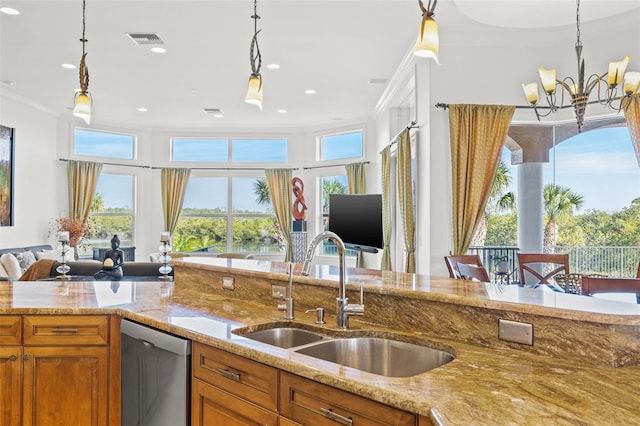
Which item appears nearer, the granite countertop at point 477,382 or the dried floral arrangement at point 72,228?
the granite countertop at point 477,382

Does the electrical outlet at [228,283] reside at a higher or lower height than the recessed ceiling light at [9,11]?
lower

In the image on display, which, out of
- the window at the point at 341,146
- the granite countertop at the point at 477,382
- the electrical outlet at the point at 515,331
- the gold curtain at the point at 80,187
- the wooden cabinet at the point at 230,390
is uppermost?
the window at the point at 341,146

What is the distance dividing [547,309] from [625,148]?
400 cm

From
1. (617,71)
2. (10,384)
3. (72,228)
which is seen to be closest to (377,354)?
(10,384)

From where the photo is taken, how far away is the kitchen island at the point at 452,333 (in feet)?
3.91

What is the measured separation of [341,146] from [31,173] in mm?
5391

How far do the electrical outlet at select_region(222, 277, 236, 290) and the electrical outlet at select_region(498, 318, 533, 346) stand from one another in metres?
1.62

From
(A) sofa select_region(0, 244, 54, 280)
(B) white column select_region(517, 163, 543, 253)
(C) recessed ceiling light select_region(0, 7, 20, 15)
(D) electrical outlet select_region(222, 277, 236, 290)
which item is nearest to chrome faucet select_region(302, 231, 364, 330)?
(D) electrical outlet select_region(222, 277, 236, 290)

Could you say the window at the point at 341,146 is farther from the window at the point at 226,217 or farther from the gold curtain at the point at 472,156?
the gold curtain at the point at 472,156

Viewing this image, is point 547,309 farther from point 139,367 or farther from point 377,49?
point 377,49

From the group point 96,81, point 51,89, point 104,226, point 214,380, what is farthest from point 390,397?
point 104,226

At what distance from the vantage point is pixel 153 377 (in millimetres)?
2158

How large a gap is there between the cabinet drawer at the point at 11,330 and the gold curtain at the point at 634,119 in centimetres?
506

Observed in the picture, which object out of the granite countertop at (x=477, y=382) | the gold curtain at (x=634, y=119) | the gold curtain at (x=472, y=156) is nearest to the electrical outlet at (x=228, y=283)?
the granite countertop at (x=477, y=382)
